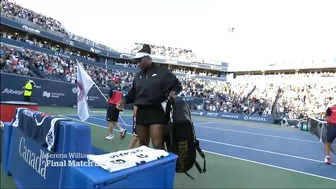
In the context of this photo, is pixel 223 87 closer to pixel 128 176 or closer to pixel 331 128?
pixel 331 128

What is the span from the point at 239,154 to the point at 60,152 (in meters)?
5.13

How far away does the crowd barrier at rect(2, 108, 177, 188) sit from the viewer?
180 centimetres

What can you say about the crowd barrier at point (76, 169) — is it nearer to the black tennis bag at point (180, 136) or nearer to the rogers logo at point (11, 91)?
the black tennis bag at point (180, 136)

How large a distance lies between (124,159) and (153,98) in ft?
4.47

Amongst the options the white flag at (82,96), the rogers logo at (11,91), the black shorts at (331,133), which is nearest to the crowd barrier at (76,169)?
the white flag at (82,96)

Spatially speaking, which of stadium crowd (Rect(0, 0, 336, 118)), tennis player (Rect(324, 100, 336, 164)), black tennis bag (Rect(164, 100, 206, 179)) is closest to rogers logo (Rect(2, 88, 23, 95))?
stadium crowd (Rect(0, 0, 336, 118))

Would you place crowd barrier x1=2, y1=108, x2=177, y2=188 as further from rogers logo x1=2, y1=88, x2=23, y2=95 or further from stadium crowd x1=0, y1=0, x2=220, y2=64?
rogers logo x1=2, y1=88, x2=23, y2=95

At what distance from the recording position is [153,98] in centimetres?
331

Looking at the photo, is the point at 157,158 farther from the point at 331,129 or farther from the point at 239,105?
the point at 239,105

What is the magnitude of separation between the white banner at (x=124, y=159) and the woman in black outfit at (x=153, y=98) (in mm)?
930

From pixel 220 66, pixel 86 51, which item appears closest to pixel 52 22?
pixel 86 51

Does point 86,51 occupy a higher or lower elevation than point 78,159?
higher

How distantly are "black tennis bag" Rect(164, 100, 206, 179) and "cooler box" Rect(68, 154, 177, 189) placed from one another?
3.02 feet

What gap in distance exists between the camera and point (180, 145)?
129 inches
